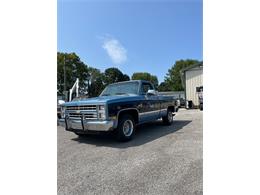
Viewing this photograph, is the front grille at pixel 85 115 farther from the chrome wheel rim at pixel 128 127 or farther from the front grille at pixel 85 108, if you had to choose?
the chrome wheel rim at pixel 128 127

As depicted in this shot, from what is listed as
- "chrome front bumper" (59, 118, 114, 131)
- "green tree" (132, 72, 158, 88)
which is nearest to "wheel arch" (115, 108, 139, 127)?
"chrome front bumper" (59, 118, 114, 131)

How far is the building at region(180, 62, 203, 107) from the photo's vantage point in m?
17.7

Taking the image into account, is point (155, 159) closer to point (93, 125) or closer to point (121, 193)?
point (121, 193)

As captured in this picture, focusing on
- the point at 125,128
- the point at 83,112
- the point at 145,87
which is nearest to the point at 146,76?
the point at 145,87

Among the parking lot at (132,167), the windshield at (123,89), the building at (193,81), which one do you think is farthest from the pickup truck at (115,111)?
the building at (193,81)

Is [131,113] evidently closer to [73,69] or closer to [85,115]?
[85,115]

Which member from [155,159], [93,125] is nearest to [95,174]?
[155,159]

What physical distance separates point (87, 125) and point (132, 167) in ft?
6.22

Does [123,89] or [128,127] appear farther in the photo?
[123,89]

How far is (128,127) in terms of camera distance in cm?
505
